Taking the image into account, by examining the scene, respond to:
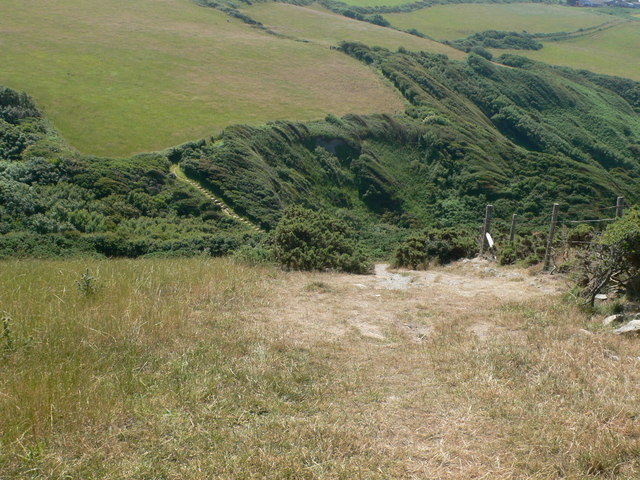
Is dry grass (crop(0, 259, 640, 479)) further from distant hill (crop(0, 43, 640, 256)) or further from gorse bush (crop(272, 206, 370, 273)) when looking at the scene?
distant hill (crop(0, 43, 640, 256))

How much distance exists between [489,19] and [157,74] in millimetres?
98305

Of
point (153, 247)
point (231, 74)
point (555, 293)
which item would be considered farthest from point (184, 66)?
point (555, 293)

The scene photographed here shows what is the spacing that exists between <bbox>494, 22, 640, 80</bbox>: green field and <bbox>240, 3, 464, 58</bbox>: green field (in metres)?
24.1

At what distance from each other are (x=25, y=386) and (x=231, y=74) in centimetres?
5557

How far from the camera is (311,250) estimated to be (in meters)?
13.6

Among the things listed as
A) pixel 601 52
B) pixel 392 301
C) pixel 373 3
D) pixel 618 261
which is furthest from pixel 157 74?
pixel 601 52

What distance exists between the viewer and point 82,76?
1847 inches

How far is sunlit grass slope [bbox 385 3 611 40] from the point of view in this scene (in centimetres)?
11488

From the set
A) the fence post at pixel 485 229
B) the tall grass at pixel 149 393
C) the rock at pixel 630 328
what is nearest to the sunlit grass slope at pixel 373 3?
the fence post at pixel 485 229

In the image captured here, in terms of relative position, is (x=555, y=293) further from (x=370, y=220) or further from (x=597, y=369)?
(x=370, y=220)

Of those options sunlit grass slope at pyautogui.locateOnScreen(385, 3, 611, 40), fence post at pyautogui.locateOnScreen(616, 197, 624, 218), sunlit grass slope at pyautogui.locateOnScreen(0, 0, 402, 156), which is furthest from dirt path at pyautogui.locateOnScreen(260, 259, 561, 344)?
sunlit grass slope at pyautogui.locateOnScreen(385, 3, 611, 40)

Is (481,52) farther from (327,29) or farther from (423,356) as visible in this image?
(423,356)

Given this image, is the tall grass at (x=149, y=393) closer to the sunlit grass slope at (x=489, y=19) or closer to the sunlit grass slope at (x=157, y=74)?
the sunlit grass slope at (x=157, y=74)

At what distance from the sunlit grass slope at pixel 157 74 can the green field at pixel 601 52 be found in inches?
2189
